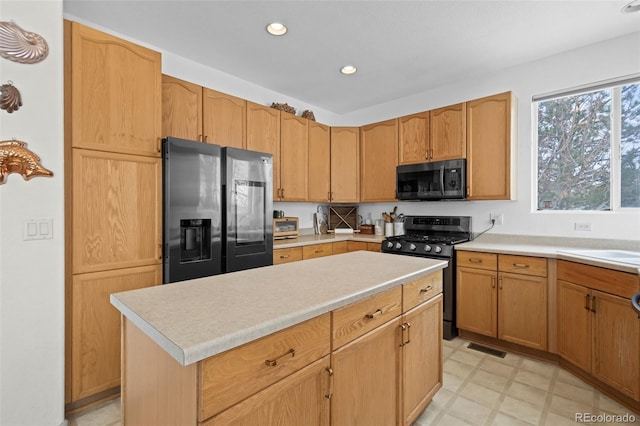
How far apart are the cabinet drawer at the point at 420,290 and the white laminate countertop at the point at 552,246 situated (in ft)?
3.82

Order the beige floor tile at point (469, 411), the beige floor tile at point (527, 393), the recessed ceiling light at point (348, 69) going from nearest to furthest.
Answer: the beige floor tile at point (469, 411) → the beige floor tile at point (527, 393) → the recessed ceiling light at point (348, 69)

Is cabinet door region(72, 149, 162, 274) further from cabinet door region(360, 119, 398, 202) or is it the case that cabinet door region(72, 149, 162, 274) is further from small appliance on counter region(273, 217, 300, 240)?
cabinet door region(360, 119, 398, 202)

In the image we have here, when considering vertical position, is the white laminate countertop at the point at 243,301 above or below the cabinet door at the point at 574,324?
above

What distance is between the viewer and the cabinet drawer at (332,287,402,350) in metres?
1.16

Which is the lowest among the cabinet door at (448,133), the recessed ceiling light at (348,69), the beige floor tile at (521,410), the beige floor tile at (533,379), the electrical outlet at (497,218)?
the beige floor tile at (533,379)

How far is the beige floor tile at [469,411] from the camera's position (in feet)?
5.94

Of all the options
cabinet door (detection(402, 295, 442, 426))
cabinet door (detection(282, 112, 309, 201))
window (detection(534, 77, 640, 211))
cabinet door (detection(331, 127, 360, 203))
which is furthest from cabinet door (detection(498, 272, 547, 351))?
cabinet door (detection(282, 112, 309, 201))

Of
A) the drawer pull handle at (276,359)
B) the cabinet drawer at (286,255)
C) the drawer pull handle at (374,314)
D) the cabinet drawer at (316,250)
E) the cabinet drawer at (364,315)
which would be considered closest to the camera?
the drawer pull handle at (276,359)

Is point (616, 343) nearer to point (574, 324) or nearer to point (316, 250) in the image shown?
point (574, 324)

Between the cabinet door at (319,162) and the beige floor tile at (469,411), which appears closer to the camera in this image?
the beige floor tile at (469,411)

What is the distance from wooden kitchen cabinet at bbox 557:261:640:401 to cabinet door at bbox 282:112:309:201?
2619mm

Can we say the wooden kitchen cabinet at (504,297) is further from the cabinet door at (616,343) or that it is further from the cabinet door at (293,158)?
the cabinet door at (293,158)

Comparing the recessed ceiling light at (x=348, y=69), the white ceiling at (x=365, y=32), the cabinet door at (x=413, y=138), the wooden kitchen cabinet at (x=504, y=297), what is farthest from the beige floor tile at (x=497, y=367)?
the recessed ceiling light at (x=348, y=69)

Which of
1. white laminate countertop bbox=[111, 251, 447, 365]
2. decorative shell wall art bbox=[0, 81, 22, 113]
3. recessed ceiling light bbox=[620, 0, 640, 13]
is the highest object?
recessed ceiling light bbox=[620, 0, 640, 13]
